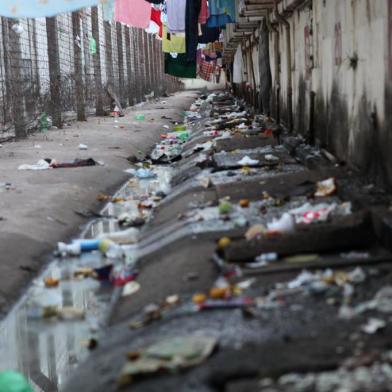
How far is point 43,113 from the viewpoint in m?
16.8

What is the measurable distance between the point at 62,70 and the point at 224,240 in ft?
50.8

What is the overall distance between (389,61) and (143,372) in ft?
11.8

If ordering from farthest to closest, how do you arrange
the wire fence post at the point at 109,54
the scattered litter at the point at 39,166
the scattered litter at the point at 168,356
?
the wire fence post at the point at 109,54 → the scattered litter at the point at 39,166 → the scattered litter at the point at 168,356

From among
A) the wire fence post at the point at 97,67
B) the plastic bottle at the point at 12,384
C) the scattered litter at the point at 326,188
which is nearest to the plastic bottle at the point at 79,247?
the scattered litter at the point at 326,188

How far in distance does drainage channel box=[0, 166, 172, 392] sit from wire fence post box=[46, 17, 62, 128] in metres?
12.0

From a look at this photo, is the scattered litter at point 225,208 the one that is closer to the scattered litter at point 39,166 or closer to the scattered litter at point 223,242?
the scattered litter at point 223,242

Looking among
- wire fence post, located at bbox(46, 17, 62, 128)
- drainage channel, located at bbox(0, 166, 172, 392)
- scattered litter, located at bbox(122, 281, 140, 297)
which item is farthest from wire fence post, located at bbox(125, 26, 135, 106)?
scattered litter, located at bbox(122, 281, 140, 297)

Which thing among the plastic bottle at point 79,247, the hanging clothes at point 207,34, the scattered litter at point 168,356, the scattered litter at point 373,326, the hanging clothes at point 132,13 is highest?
the hanging clothes at point 132,13

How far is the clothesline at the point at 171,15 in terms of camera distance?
33.5 feet

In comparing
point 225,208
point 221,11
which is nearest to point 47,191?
point 225,208

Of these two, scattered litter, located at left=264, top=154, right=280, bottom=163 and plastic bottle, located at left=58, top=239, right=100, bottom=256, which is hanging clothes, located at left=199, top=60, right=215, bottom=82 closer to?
scattered litter, located at left=264, top=154, right=280, bottom=163

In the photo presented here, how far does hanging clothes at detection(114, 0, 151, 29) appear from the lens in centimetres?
1952

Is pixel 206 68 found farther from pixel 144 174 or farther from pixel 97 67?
pixel 144 174

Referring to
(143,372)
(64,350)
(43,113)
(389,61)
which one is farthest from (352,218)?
(43,113)
